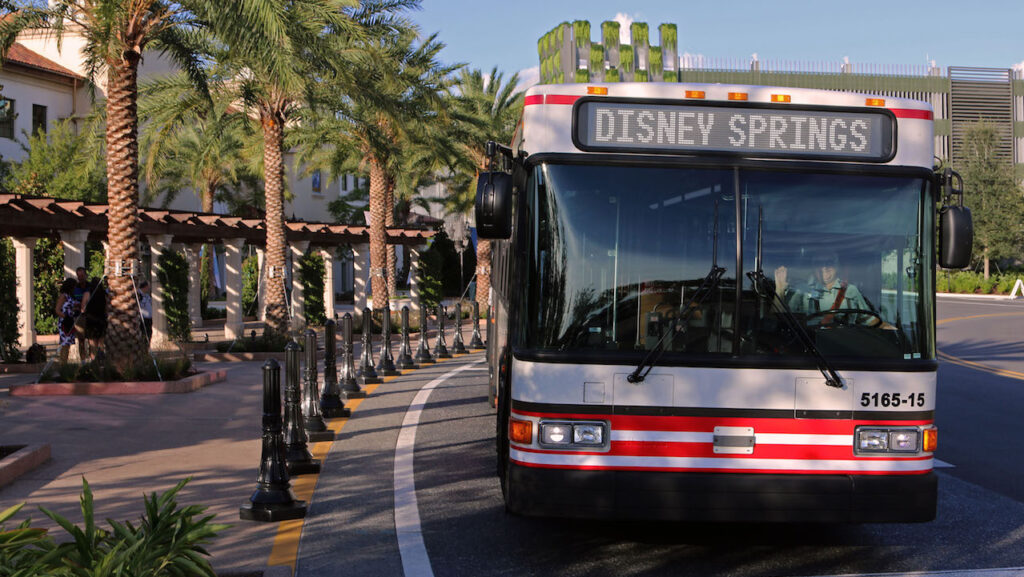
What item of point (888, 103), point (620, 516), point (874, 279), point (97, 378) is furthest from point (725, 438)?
point (97, 378)

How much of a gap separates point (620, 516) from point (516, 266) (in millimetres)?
1576

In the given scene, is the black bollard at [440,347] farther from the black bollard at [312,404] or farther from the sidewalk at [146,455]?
the black bollard at [312,404]

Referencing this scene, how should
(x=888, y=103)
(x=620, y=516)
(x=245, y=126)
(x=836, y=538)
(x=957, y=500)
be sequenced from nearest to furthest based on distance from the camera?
1. (x=620, y=516)
2. (x=888, y=103)
3. (x=836, y=538)
4. (x=957, y=500)
5. (x=245, y=126)

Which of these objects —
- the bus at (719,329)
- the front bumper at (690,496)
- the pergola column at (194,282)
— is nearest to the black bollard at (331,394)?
the bus at (719,329)

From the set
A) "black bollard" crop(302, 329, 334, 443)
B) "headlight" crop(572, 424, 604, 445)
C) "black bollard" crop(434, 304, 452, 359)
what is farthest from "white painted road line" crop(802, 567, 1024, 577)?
"black bollard" crop(434, 304, 452, 359)

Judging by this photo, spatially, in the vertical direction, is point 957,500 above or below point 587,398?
below

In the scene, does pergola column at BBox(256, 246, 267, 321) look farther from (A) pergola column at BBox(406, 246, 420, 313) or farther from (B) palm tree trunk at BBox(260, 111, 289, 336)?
(B) palm tree trunk at BBox(260, 111, 289, 336)

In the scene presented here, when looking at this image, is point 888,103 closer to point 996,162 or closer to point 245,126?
point 245,126

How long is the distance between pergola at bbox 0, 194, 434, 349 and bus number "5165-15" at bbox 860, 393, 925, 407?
52.6ft

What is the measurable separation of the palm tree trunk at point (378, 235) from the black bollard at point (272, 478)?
23.1 meters

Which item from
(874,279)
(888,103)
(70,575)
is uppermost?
(888,103)

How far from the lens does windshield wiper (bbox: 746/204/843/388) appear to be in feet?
20.1

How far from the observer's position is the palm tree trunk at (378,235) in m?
31.2

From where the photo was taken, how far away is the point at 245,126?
1094 inches
